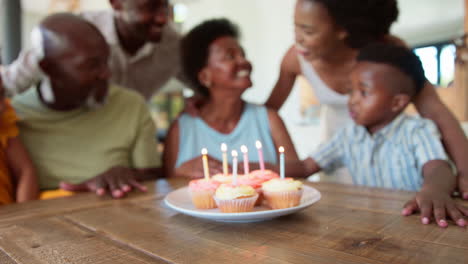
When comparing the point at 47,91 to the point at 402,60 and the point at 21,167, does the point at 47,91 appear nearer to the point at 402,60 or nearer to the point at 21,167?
the point at 21,167

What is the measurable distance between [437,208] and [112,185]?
2.74 ft

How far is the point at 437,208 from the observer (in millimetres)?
731

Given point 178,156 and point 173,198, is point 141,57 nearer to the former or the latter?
point 178,156

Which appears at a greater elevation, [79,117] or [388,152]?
[79,117]

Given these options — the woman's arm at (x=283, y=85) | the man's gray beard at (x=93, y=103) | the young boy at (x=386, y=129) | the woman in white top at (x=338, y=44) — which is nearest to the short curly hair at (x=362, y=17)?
the woman in white top at (x=338, y=44)

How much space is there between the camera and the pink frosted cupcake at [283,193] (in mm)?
754

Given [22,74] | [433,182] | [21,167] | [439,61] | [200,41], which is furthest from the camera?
[439,61]

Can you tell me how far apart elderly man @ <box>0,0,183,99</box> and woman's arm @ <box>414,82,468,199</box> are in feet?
3.91

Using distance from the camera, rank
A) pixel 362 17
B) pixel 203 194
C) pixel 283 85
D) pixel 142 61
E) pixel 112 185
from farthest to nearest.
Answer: pixel 142 61 < pixel 283 85 < pixel 362 17 < pixel 112 185 < pixel 203 194

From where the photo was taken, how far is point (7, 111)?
4.12 feet

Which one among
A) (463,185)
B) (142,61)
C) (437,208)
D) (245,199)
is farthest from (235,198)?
(142,61)

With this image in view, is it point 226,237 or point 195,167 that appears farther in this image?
point 195,167

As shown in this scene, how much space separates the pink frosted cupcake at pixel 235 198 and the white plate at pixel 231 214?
0.02 m

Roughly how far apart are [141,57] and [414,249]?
165 centimetres
